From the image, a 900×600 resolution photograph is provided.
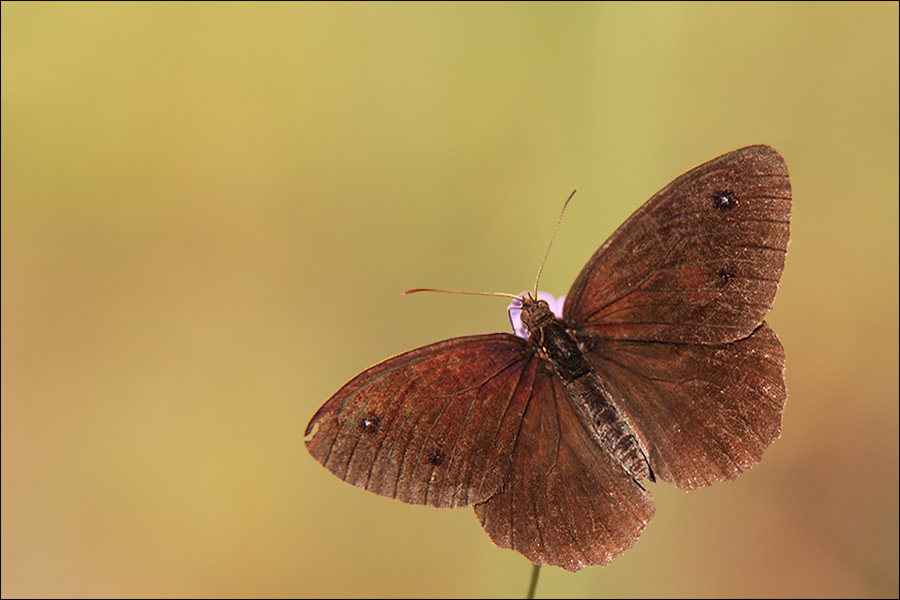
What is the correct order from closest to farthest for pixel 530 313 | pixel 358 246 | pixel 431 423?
pixel 431 423 → pixel 530 313 → pixel 358 246

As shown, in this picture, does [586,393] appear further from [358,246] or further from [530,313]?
[358,246]

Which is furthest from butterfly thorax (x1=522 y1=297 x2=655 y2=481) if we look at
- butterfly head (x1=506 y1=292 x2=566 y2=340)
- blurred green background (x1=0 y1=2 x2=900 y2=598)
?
blurred green background (x1=0 y1=2 x2=900 y2=598)

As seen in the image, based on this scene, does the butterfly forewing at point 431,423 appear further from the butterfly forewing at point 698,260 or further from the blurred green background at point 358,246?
the blurred green background at point 358,246

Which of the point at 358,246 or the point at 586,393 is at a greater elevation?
the point at 358,246

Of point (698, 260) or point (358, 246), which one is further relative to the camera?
point (358, 246)

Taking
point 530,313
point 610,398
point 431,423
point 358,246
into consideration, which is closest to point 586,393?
point 610,398

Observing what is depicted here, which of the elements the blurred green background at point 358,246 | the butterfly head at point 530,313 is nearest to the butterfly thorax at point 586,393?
the butterfly head at point 530,313

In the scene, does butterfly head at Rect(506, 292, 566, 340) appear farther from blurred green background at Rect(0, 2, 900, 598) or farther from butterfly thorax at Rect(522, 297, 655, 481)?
blurred green background at Rect(0, 2, 900, 598)
